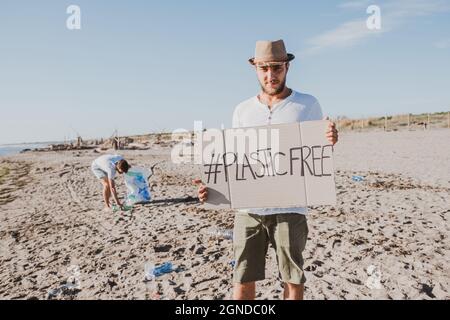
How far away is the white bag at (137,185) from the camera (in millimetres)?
9703

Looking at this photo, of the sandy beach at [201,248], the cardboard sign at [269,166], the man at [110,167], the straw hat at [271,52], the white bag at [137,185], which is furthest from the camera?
the white bag at [137,185]

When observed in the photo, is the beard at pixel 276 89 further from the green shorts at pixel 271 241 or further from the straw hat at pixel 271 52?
the green shorts at pixel 271 241

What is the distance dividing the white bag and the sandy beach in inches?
16.8

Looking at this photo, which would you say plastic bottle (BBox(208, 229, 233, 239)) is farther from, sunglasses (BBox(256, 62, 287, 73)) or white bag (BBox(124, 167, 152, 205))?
sunglasses (BBox(256, 62, 287, 73))

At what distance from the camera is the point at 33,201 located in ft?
39.3

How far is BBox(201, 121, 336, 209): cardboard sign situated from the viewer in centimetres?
301

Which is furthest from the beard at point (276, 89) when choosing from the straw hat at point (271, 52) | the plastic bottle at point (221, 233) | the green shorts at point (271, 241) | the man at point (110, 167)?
the man at point (110, 167)

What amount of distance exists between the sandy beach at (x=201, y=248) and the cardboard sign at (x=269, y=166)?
1798mm

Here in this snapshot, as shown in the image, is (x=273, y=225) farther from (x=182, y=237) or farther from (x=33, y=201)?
(x=33, y=201)

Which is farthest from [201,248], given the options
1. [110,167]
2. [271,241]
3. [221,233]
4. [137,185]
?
[137,185]

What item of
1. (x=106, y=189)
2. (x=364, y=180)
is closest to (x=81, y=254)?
(x=106, y=189)

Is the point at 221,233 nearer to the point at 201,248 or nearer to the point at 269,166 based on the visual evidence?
the point at 201,248

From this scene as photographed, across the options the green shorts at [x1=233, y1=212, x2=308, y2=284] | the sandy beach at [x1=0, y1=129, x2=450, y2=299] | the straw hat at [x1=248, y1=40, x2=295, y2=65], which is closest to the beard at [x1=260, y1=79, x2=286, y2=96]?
the straw hat at [x1=248, y1=40, x2=295, y2=65]
